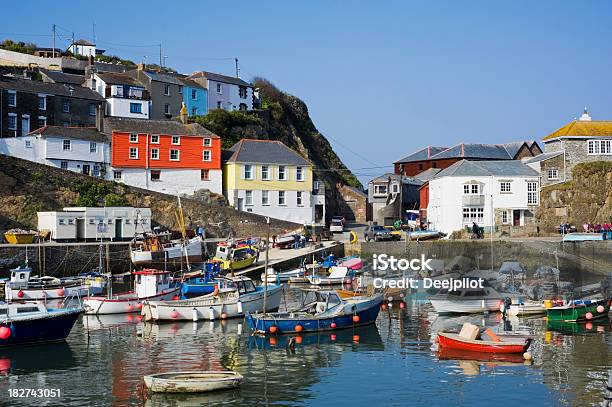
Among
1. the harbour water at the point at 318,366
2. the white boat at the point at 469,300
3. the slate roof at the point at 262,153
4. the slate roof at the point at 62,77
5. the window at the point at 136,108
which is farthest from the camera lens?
the slate roof at the point at 62,77

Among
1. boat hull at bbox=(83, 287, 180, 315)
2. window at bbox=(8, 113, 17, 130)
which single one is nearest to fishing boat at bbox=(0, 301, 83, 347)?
boat hull at bbox=(83, 287, 180, 315)

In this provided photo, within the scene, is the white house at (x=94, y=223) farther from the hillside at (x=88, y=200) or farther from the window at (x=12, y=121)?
the window at (x=12, y=121)

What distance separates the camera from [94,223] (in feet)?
171

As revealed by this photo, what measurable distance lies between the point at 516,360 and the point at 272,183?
42.4 metres

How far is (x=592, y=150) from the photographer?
6306cm

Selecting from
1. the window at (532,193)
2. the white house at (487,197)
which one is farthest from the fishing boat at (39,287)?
the window at (532,193)

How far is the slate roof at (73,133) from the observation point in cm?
5905

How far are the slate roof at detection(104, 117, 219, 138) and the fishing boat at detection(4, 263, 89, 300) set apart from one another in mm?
22935

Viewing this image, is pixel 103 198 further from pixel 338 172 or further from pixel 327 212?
pixel 338 172

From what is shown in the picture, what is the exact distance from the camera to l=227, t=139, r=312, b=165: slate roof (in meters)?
66.1

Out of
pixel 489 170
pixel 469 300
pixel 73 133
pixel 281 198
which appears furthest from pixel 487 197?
pixel 73 133

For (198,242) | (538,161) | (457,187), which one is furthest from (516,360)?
(538,161)

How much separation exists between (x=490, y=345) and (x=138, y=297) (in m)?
18.7

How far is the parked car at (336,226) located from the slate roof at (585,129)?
1993 centimetres
